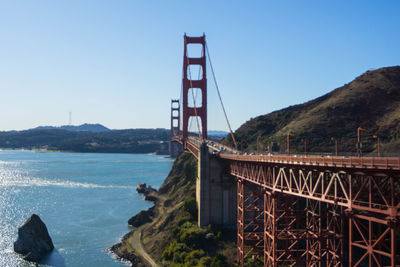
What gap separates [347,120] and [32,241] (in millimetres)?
40420

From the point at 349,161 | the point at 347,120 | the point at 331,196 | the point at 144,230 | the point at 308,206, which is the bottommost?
the point at 144,230

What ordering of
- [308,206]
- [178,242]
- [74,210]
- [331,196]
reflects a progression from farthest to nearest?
1. [74,210]
2. [178,242]
3. [308,206]
4. [331,196]

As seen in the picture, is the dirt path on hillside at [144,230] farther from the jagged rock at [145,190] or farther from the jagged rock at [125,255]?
the jagged rock at [145,190]

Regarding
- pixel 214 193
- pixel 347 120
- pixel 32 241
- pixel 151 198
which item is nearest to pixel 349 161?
pixel 214 193

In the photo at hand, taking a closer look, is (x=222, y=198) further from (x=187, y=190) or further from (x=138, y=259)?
(x=187, y=190)

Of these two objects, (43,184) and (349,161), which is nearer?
(349,161)

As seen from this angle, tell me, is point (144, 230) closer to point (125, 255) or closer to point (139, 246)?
point (139, 246)

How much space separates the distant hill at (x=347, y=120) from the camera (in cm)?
4684

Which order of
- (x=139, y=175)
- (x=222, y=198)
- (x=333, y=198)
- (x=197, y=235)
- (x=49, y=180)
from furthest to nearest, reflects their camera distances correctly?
(x=139, y=175), (x=49, y=180), (x=222, y=198), (x=197, y=235), (x=333, y=198)

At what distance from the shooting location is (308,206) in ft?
95.8

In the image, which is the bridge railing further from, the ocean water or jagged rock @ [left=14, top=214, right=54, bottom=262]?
jagged rock @ [left=14, top=214, right=54, bottom=262]

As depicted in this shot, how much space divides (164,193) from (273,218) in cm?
4258

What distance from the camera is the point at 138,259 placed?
112ft

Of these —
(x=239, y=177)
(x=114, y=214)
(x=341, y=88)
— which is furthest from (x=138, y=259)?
(x=341, y=88)
